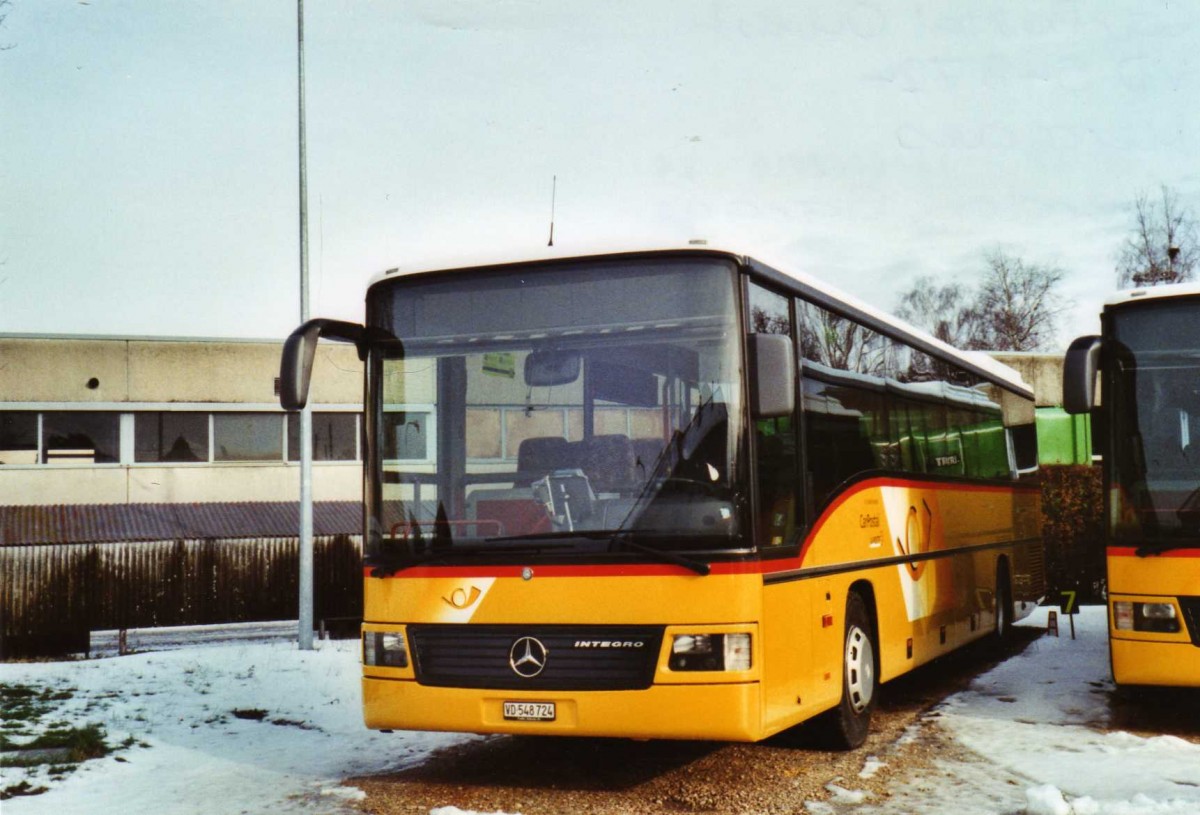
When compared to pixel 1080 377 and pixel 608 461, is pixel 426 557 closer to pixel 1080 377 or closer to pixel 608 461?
pixel 608 461

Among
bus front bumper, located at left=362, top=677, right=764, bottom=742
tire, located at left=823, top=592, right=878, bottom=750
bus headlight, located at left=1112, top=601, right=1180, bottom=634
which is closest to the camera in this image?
bus front bumper, located at left=362, top=677, right=764, bottom=742

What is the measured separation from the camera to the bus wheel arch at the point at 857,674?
8.38m

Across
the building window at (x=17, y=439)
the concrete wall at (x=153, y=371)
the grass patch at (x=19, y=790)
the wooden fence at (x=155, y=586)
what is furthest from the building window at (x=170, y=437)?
the grass patch at (x=19, y=790)

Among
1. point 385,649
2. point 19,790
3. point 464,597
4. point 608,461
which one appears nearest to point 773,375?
point 608,461

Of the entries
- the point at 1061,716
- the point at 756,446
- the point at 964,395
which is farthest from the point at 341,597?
the point at 756,446

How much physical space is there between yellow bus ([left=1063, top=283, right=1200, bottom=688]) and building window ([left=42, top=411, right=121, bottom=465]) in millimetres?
26987

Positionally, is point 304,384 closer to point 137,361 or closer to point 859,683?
point 859,683

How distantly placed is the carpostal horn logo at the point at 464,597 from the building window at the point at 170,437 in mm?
26546

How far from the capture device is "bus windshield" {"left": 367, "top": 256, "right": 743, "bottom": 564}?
700 centimetres

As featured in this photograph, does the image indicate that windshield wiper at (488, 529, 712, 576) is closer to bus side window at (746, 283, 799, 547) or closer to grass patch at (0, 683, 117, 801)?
bus side window at (746, 283, 799, 547)

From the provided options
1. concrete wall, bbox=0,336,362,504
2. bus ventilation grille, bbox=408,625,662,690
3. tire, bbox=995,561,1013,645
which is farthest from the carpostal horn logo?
concrete wall, bbox=0,336,362,504

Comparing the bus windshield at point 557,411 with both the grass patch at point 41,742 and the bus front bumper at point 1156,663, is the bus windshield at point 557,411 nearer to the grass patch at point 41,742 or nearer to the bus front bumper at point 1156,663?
the grass patch at point 41,742

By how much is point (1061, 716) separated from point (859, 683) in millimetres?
1995

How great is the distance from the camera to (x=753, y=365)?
7.03 meters
